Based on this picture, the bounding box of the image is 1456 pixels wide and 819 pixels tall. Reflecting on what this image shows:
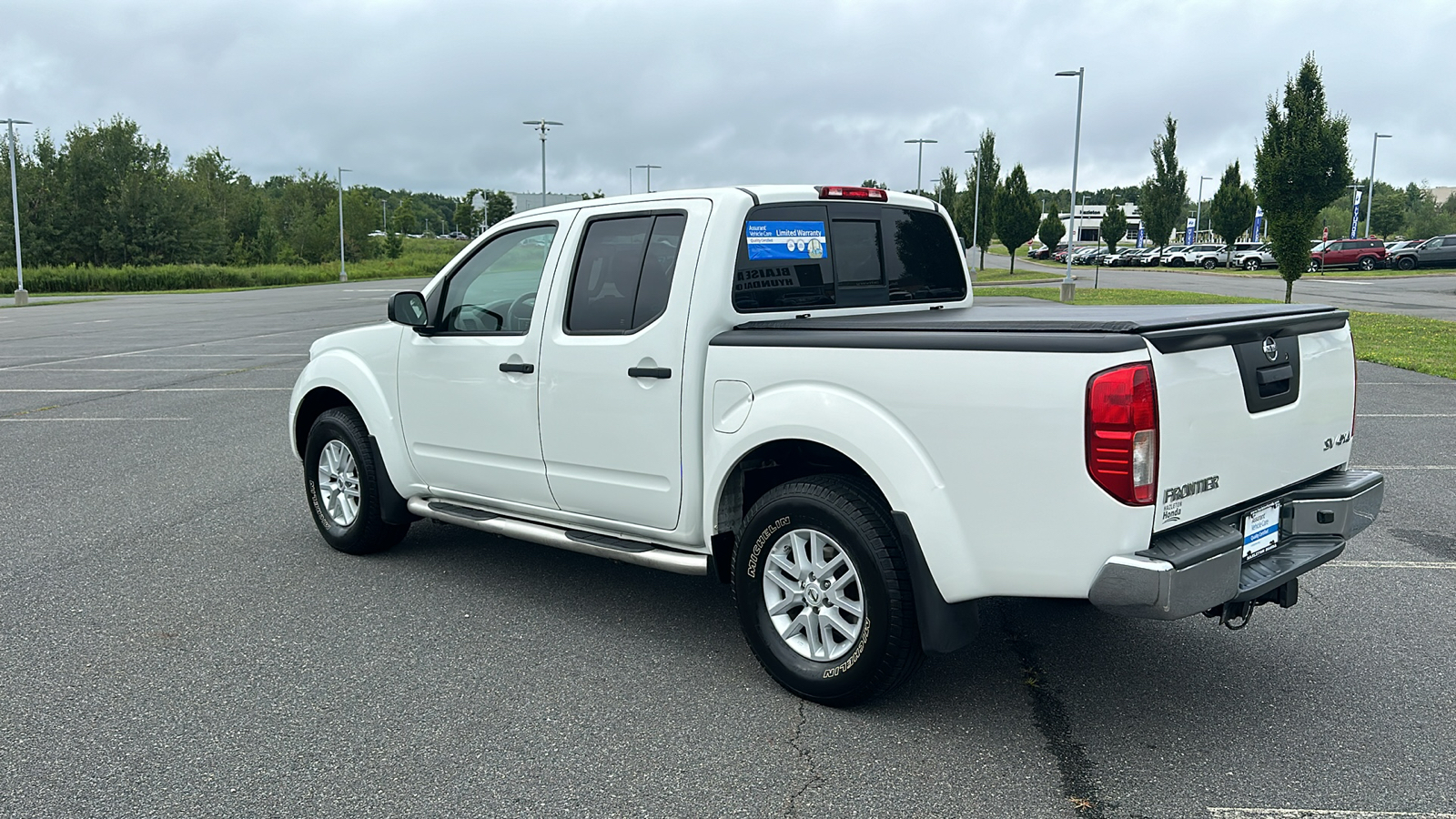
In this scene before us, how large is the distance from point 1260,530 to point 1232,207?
6436 centimetres

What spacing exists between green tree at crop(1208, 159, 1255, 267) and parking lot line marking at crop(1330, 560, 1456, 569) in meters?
60.1

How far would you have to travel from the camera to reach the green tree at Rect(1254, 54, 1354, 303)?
22.9m

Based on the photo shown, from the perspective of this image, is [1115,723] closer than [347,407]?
Yes

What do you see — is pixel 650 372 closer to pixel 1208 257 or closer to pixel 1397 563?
pixel 1397 563

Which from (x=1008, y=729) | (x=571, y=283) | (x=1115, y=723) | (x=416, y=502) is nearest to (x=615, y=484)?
(x=571, y=283)

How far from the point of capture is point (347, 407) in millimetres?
6215

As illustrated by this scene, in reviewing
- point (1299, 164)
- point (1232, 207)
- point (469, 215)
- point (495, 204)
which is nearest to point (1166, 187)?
point (1232, 207)

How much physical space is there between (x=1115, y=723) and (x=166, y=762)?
3191mm

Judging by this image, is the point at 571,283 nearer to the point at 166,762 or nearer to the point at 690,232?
the point at 690,232

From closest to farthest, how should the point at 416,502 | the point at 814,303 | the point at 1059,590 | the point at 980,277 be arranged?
the point at 1059,590
the point at 814,303
the point at 416,502
the point at 980,277

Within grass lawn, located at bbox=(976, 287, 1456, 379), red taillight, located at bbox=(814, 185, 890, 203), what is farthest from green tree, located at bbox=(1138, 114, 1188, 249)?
red taillight, located at bbox=(814, 185, 890, 203)

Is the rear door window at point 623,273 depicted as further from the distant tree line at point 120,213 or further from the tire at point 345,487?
the distant tree line at point 120,213

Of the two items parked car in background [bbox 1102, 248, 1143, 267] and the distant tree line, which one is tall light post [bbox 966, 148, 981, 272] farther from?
the distant tree line

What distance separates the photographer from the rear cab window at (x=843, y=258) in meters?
4.55
